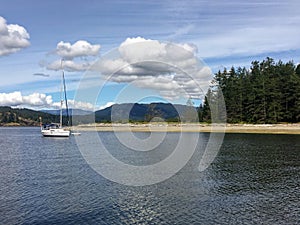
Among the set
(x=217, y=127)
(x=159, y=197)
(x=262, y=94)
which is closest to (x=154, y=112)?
(x=217, y=127)

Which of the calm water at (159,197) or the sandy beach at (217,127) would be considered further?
the sandy beach at (217,127)

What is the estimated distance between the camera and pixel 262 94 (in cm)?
12406

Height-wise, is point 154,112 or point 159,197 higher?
point 154,112

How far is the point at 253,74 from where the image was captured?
14500 cm

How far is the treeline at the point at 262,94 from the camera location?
11838 centimetres

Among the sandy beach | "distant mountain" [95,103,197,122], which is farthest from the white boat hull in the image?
"distant mountain" [95,103,197,122]

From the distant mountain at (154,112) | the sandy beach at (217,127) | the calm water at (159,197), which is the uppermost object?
the distant mountain at (154,112)

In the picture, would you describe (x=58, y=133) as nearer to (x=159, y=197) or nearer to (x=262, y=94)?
(x=262, y=94)

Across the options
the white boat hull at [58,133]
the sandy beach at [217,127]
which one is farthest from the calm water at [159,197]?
the sandy beach at [217,127]

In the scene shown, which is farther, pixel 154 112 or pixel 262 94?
pixel 154 112

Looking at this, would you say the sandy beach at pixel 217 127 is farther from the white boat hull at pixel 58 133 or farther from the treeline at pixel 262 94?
the white boat hull at pixel 58 133

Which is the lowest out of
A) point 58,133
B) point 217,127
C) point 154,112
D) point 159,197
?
point 159,197

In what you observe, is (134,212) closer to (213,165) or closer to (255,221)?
(255,221)

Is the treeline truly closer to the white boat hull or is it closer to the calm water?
the white boat hull
